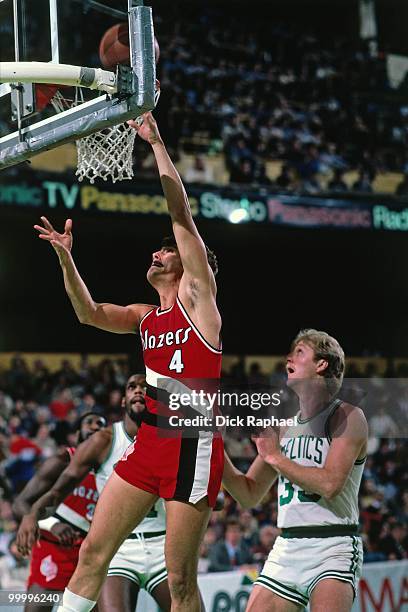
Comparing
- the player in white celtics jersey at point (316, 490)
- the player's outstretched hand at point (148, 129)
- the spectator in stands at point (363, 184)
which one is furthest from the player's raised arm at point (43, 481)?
the spectator in stands at point (363, 184)

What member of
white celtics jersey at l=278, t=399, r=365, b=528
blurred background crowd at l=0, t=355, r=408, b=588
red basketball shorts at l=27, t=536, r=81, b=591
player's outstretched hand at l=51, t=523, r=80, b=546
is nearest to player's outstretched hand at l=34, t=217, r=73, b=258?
white celtics jersey at l=278, t=399, r=365, b=528

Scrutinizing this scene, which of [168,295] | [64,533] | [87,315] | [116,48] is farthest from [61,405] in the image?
[116,48]

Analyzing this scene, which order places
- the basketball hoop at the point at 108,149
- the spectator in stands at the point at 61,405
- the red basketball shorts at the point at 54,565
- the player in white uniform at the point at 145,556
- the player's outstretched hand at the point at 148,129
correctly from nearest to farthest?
1. the player's outstretched hand at the point at 148,129
2. the basketball hoop at the point at 108,149
3. the player in white uniform at the point at 145,556
4. the red basketball shorts at the point at 54,565
5. the spectator in stands at the point at 61,405

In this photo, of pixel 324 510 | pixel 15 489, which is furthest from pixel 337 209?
pixel 324 510

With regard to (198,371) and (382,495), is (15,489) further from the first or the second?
(198,371)

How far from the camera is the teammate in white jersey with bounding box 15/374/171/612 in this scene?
5.97 metres

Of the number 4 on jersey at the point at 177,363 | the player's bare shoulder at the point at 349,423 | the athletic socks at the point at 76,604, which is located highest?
the number 4 on jersey at the point at 177,363

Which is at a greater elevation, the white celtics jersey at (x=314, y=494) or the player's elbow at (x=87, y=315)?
the player's elbow at (x=87, y=315)

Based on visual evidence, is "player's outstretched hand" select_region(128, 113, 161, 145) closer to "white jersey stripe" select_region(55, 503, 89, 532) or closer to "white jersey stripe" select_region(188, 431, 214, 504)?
"white jersey stripe" select_region(188, 431, 214, 504)

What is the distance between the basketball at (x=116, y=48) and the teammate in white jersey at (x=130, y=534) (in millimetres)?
2087

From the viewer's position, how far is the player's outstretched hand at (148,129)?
499cm

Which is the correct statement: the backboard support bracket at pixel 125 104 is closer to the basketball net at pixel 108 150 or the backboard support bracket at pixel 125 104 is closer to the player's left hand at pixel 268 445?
the basketball net at pixel 108 150

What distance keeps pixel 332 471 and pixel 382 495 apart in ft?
30.9

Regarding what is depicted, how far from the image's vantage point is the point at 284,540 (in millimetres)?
Answer: 5234
